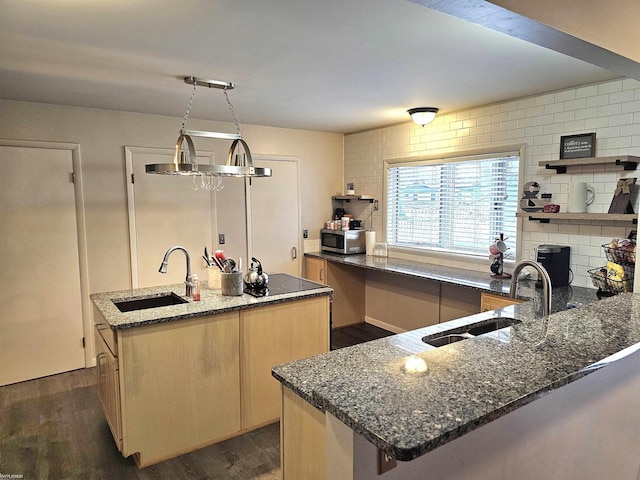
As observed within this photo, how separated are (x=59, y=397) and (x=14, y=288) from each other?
100 centimetres

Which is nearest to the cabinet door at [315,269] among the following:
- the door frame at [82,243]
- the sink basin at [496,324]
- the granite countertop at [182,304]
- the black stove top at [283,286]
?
the black stove top at [283,286]

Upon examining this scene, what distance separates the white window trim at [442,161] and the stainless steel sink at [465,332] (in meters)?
1.68

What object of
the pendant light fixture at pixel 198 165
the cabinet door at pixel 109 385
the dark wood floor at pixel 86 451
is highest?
the pendant light fixture at pixel 198 165

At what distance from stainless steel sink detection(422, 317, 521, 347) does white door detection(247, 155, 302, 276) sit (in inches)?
121

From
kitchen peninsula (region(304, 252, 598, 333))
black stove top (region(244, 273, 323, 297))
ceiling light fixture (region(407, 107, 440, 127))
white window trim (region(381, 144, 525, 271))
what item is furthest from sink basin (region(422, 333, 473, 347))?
ceiling light fixture (region(407, 107, 440, 127))

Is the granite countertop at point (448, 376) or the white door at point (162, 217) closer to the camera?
the granite countertop at point (448, 376)

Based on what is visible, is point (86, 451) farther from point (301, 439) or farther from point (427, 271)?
point (427, 271)

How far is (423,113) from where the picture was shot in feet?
12.2

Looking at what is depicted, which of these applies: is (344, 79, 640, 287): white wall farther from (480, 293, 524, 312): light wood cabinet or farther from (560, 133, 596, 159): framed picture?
(480, 293, 524, 312): light wood cabinet

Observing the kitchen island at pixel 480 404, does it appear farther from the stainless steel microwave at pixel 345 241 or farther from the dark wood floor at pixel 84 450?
the stainless steel microwave at pixel 345 241

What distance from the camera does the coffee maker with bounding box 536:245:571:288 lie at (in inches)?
120

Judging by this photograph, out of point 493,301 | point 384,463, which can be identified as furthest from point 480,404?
point 493,301

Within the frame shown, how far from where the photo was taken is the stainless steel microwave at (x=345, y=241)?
480 cm

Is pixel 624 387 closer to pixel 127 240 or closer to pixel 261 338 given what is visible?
pixel 261 338
